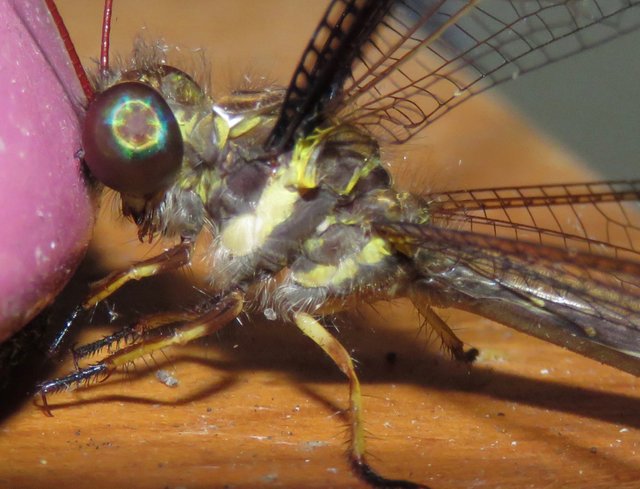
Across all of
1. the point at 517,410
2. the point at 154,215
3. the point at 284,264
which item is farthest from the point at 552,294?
the point at 154,215

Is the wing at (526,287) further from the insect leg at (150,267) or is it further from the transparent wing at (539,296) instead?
the insect leg at (150,267)

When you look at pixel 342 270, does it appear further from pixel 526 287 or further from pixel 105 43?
pixel 105 43

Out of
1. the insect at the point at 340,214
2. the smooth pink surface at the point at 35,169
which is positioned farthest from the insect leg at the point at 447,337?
the smooth pink surface at the point at 35,169

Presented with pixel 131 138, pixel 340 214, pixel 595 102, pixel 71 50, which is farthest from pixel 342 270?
pixel 595 102

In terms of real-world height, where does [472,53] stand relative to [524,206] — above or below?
above

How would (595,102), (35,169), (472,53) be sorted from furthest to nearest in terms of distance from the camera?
(595,102)
(472,53)
(35,169)

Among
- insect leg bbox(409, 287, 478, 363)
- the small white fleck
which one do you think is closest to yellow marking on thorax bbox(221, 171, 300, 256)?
the small white fleck
